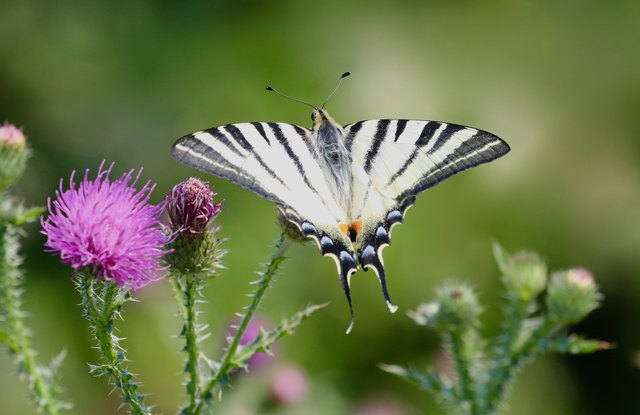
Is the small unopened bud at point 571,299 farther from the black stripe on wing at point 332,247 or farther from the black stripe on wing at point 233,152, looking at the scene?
the black stripe on wing at point 233,152

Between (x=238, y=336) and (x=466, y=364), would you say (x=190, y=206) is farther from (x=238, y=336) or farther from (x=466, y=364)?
(x=466, y=364)

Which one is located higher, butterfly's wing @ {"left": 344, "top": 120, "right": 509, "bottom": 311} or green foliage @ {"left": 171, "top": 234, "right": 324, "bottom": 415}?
butterfly's wing @ {"left": 344, "top": 120, "right": 509, "bottom": 311}

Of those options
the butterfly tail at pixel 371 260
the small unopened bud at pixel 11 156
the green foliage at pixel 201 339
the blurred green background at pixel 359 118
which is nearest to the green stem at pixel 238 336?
the green foliage at pixel 201 339

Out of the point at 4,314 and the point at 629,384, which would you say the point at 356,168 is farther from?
the point at 629,384

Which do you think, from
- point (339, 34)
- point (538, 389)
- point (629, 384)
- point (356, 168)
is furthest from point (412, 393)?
point (339, 34)

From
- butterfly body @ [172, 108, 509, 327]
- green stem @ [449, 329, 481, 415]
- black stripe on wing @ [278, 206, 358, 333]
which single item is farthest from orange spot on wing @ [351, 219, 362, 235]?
green stem @ [449, 329, 481, 415]

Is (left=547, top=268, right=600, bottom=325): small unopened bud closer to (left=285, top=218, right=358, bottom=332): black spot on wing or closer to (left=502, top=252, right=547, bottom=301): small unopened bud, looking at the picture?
(left=502, top=252, right=547, bottom=301): small unopened bud

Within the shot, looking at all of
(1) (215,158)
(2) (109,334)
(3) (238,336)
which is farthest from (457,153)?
(2) (109,334)
